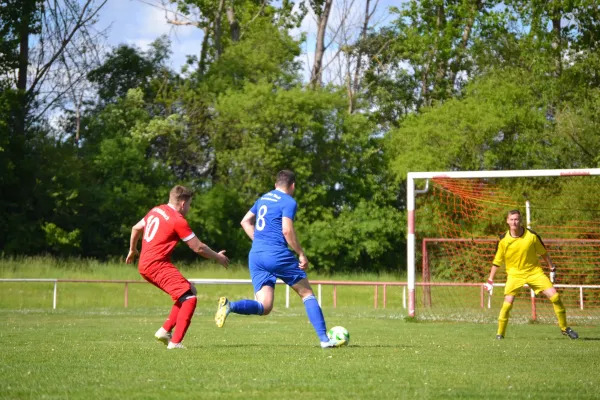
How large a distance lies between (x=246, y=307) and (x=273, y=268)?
0.52 m

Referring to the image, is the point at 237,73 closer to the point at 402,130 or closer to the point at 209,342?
the point at 402,130

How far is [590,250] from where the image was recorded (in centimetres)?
2391

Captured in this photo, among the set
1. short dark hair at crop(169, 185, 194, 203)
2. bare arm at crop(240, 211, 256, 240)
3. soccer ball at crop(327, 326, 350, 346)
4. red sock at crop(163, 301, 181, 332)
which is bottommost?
soccer ball at crop(327, 326, 350, 346)

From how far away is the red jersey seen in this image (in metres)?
9.80

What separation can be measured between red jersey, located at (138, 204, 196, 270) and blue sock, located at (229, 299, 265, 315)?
90cm

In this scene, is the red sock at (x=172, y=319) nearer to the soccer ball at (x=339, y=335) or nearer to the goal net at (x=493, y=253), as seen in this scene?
the soccer ball at (x=339, y=335)

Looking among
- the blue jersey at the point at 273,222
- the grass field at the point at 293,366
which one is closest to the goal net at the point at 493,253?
the grass field at the point at 293,366

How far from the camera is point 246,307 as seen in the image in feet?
31.9

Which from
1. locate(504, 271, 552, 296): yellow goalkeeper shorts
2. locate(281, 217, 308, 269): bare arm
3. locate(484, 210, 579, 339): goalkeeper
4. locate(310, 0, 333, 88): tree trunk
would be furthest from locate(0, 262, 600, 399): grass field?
locate(310, 0, 333, 88): tree trunk

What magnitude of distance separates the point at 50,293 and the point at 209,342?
22098mm

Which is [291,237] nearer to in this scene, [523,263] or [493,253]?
[523,263]

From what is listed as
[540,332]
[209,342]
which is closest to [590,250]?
[540,332]

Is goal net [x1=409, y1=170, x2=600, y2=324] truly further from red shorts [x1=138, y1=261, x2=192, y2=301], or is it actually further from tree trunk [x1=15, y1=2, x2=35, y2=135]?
tree trunk [x1=15, y1=2, x2=35, y2=135]

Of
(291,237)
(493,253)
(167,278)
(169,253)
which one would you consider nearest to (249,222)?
(291,237)
